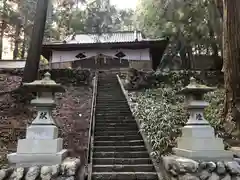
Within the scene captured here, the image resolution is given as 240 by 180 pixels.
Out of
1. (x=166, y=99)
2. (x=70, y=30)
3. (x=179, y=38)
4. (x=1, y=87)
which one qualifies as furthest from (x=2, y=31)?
(x=166, y=99)

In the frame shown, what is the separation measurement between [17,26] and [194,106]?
2479cm

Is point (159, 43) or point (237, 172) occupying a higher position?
point (159, 43)

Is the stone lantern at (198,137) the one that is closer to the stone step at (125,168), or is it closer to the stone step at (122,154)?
the stone step at (125,168)

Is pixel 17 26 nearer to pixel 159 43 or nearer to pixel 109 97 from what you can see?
pixel 159 43

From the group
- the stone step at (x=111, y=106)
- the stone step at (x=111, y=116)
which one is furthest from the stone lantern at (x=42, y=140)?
the stone step at (x=111, y=106)

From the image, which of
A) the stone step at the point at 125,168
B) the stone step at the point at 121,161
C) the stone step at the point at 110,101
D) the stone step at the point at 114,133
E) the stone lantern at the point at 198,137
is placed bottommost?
the stone step at the point at 125,168

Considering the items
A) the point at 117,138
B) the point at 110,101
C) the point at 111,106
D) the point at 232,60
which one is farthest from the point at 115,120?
the point at 232,60

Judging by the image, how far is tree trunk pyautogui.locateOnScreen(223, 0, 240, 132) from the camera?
7.88 meters

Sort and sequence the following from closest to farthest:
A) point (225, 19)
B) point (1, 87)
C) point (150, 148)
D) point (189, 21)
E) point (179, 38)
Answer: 1. point (150, 148)
2. point (225, 19)
3. point (1, 87)
4. point (189, 21)
5. point (179, 38)

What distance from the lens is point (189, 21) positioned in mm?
19703

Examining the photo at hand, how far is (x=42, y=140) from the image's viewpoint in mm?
5293

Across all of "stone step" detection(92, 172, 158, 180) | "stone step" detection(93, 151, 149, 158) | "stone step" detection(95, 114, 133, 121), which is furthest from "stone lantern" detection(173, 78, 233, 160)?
"stone step" detection(95, 114, 133, 121)

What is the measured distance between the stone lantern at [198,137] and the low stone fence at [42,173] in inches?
91.1

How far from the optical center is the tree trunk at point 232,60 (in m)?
7.88
